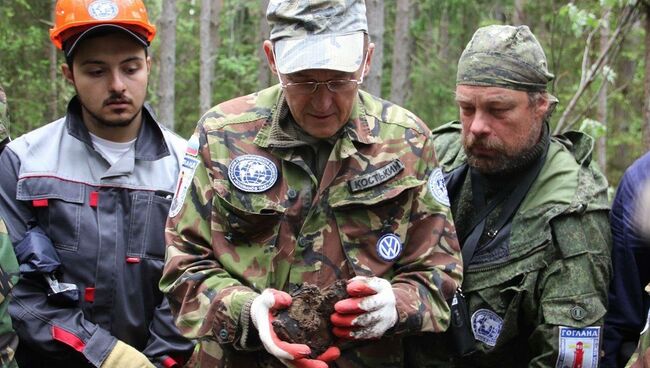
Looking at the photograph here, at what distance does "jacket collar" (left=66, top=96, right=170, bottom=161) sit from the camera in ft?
13.2

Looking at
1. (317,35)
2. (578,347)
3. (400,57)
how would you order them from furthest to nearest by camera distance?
(400,57)
(578,347)
(317,35)

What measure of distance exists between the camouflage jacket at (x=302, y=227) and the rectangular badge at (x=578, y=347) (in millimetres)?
602

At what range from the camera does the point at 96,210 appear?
3836mm

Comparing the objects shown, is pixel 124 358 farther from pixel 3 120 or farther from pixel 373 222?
pixel 373 222

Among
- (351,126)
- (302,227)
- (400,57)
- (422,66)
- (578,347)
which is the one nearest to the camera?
(302,227)

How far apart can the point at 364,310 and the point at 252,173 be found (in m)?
0.76

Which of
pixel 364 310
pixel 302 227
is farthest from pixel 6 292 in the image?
pixel 364 310

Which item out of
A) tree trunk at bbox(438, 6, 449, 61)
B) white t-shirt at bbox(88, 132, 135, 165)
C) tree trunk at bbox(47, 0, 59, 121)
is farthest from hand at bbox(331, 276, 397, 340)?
tree trunk at bbox(438, 6, 449, 61)

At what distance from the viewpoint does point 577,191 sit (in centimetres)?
370

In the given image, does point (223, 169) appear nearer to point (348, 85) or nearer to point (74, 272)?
point (348, 85)

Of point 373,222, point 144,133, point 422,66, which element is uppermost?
point 144,133

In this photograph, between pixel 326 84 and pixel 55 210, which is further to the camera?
pixel 55 210

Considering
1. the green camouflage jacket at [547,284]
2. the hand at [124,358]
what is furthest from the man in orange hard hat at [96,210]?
the green camouflage jacket at [547,284]

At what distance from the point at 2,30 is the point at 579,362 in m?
12.7
